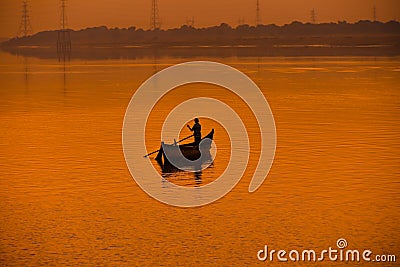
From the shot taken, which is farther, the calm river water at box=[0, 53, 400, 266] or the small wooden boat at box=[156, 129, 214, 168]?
the small wooden boat at box=[156, 129, 214, 168]

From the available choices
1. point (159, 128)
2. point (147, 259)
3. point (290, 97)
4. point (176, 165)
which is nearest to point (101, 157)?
point (176, 165)

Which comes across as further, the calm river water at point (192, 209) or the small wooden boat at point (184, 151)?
A: the small wooden boat at point (184, 151)

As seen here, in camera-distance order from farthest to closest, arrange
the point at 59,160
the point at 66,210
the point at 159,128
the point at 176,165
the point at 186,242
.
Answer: the point at 159,128
the point at 59,160
the point at 176,165
the point at 66,210
the point at 186,242

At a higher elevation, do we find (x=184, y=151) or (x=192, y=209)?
(x=184, y=151)

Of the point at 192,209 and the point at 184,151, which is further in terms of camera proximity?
the point at 184,151

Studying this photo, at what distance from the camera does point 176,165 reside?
127 feet

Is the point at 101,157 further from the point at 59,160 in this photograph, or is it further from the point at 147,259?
the point at 147,259

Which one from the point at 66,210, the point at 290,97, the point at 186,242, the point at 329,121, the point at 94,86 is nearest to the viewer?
the point at 186,242

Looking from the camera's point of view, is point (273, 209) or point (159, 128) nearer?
point (273, 209)

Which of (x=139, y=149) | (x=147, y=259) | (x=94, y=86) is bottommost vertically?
(x=147, y=259)

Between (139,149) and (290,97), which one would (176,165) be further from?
(290,97)

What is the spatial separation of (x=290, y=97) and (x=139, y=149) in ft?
119

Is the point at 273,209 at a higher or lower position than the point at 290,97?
lower

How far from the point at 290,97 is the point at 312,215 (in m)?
49.2
